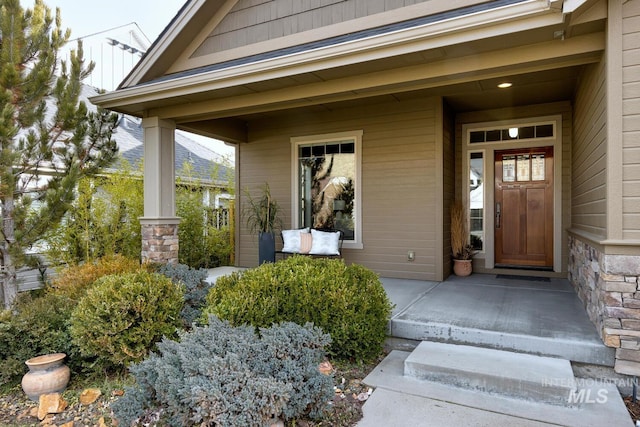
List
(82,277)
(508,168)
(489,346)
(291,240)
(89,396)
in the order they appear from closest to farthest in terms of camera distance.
Answer: (89,396) → (489,346) → (82,277) → (508,168) → (291,240)

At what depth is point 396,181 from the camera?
5.61m

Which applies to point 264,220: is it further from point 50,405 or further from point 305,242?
point 50,405

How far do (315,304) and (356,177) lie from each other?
332 cm

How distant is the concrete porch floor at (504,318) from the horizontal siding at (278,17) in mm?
3116

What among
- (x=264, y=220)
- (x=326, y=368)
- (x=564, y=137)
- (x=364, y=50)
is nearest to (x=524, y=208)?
(x=564, y=137)

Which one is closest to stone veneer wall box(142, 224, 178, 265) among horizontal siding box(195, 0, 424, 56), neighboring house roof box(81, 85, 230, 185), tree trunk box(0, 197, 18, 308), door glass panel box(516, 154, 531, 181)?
tree trunk box(0, 197, 18, 308)

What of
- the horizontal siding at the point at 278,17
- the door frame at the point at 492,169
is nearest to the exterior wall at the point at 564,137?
the door frame at the point at 492,169

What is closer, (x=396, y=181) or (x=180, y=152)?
(x=396, y=181)

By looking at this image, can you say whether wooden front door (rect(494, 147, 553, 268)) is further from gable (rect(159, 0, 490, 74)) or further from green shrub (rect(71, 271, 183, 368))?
green shrub (rect(71, 271, 183, 368))

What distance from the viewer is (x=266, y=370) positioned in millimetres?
2141

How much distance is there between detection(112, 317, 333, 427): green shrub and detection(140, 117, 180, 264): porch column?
325 centimetres

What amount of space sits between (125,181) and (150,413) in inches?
192

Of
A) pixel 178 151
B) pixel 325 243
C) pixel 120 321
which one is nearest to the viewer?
pixel 120 321

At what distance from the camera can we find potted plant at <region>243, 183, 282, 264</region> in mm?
6031
